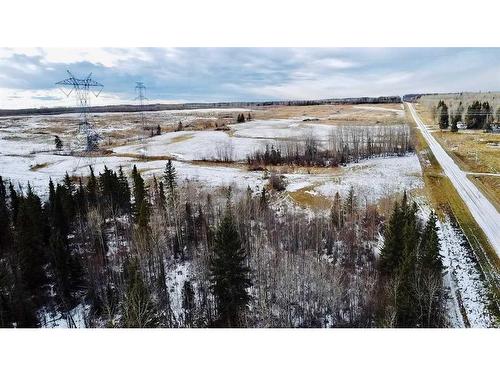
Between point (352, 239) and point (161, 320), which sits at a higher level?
point (352, 239)

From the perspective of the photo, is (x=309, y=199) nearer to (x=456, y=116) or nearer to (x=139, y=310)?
(x=456, y=116)

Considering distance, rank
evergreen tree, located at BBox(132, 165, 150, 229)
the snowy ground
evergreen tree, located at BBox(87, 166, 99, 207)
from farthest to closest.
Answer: evergreen tree, located at BBox(87, 166, 99, 207) → evergreen tree, located at BBox(132, 165, 150, 229) → the snowy ground

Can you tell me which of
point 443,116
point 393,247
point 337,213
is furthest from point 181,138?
point 443,116

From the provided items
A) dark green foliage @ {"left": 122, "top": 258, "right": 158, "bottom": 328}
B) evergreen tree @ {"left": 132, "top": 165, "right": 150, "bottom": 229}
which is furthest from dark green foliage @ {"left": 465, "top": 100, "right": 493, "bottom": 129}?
evergreen tree @ {"left": 132, "top": 165, "right": 150, "bottom": 229}

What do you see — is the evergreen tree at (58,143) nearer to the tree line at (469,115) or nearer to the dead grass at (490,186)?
the tree line at (469,115)

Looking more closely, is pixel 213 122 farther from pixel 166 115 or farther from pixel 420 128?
pixel 420 128

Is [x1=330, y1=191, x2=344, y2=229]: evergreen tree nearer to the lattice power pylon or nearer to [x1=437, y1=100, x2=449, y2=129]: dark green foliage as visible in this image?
[x1=437, y1=100, x2=449, y2=129]: dark green foliage

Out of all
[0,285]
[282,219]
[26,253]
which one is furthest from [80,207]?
[282,219]
